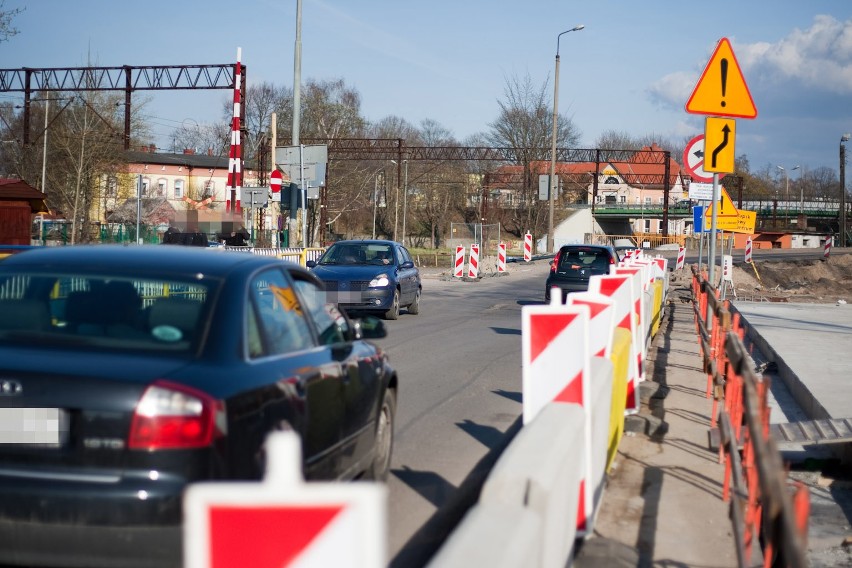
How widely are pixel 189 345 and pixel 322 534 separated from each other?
271cm

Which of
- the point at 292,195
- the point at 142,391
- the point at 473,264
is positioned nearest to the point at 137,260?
the point at 142,391

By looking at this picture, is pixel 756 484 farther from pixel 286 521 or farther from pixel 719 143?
pixel 719 143

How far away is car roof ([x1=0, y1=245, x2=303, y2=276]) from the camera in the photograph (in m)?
4.80

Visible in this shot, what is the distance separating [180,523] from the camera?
150 inches

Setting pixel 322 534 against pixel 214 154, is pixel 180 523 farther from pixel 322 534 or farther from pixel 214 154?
pixel 214 154

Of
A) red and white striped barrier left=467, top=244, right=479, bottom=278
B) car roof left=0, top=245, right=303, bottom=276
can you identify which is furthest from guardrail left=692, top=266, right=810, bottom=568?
red and white striped barrier left=467, top=244, right=479, bottom=278

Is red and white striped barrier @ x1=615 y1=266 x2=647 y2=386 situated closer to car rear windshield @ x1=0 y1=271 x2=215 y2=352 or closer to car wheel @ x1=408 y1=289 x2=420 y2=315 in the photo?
car rear windshield @ x1=0 y1=271 x2=215 y2=352

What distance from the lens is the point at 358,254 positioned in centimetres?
1920

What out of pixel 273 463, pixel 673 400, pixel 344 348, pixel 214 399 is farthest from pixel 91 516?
pixel 673 400

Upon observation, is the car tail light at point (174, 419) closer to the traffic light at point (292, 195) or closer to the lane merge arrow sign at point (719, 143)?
the lane merge arrow sign at point (719, 143)

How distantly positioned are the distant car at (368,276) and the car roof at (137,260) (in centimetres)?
1197

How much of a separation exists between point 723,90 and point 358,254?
394 inches

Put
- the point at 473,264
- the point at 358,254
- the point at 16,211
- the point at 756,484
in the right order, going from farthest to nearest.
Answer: the point at 473,264
the point at 16,211
the point at 358,254
the point at 756,484

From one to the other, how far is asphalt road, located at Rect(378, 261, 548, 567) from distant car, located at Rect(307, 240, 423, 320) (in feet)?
1.69
